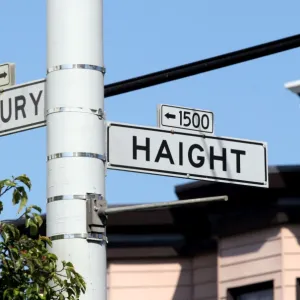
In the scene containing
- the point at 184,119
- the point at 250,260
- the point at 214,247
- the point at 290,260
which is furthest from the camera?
the point at 214,247

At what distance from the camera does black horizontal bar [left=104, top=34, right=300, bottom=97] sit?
8297 mm

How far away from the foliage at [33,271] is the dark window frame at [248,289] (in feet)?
36.5

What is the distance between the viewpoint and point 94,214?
7.54 metres

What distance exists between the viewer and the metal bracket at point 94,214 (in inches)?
297

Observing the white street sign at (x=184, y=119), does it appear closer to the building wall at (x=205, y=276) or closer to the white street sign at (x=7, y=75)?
the white street sign at (x=7, y=75)

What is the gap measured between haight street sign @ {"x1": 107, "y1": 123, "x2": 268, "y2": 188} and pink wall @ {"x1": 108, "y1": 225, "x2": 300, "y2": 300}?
9592 millimetres

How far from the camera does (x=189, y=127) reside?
877 cm

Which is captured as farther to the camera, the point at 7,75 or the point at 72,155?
the point at 7,75

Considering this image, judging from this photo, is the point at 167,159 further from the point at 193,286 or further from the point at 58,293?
the point at 193,286

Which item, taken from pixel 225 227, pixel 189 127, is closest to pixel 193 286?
pixel 225 227

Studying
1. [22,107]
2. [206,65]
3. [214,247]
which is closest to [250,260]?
[214,247]

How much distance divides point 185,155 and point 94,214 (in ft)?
3.88

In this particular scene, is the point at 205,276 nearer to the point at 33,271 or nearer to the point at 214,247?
the point at 214,247

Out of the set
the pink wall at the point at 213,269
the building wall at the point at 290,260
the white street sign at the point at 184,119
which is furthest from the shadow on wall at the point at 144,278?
the white street sign at the point at 184,119
